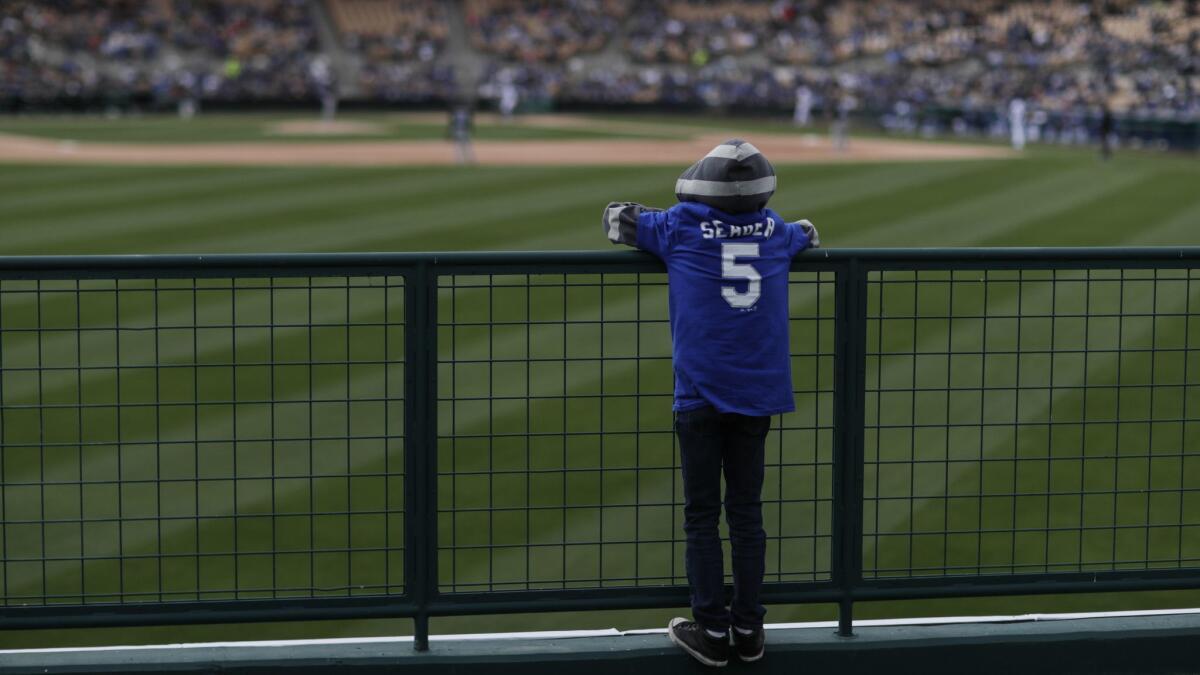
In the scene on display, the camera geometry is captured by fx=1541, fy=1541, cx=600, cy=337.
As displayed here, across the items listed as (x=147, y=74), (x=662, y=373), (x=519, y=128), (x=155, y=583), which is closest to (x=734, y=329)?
(x=155, y=583)

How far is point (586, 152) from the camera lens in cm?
3844

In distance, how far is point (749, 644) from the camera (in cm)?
511

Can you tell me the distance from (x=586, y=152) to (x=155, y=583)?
31.9 metres

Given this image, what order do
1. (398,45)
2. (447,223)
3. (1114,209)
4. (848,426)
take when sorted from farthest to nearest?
(398,45) < (1114,209) < (447,223) < (848,426)

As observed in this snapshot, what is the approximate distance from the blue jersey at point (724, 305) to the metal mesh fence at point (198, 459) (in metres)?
0.95

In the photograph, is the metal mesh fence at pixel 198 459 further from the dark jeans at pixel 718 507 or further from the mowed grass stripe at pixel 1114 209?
the mowed grass stripe at pixel 1114 209

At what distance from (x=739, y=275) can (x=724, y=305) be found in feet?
0.36

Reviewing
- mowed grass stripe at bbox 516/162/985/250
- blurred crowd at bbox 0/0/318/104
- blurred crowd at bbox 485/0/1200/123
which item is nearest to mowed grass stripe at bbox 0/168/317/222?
mowed grass stripe at bbox 516/162/985/250

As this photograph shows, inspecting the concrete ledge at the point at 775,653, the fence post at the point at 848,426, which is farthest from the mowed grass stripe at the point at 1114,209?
the fence post at the point at 848,426

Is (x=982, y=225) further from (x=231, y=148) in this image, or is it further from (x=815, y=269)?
(x=231, y=148)

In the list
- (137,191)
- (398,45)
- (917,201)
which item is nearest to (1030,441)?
(917,201)

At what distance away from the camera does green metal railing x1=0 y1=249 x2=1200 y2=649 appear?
5059 mm

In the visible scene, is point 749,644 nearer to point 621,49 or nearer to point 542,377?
point 542,377

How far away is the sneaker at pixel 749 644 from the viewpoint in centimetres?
510
